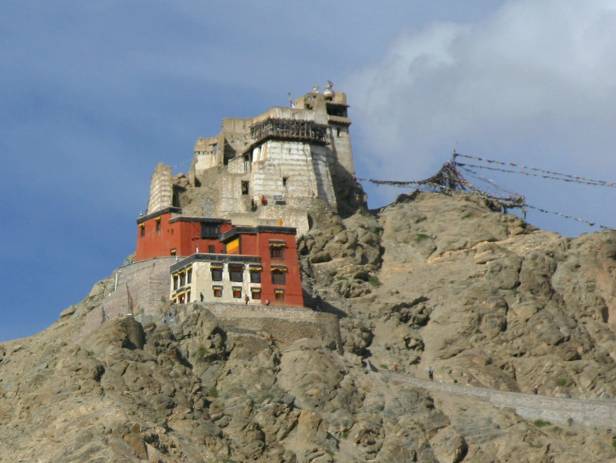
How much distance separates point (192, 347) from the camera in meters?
148

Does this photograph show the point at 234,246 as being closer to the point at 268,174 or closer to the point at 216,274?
the point at 216,274

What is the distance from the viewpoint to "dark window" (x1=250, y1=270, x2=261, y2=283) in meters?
156

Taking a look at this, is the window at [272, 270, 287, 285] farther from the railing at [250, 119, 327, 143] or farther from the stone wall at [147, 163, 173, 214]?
the railing at [250, 119, 327, 143]

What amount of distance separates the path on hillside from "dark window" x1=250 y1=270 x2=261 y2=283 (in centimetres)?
1265

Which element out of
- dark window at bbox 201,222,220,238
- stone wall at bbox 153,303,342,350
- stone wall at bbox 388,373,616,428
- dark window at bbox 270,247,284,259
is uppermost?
dark window at bbox 201,222,220,238

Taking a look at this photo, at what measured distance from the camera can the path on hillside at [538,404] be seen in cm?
14738

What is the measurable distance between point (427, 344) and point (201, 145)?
106ft

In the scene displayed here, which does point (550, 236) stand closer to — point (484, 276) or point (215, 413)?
point (484, 276)

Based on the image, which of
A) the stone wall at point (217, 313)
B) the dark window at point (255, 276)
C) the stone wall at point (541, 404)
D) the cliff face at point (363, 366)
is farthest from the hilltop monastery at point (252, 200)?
Answer: the stone wall at point (541, 404)

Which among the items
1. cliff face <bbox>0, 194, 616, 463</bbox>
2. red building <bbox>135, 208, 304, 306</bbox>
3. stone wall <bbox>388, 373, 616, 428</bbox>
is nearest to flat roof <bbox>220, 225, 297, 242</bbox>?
red building <bbox>135, 208, 304, 306</bbox>

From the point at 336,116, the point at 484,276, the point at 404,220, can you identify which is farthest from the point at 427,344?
the point at 336,116

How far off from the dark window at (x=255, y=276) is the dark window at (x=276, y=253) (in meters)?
1.96

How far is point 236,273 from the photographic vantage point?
15650cm

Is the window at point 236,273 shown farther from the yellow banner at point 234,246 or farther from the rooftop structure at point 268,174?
the rooftop structure at point 268,174
